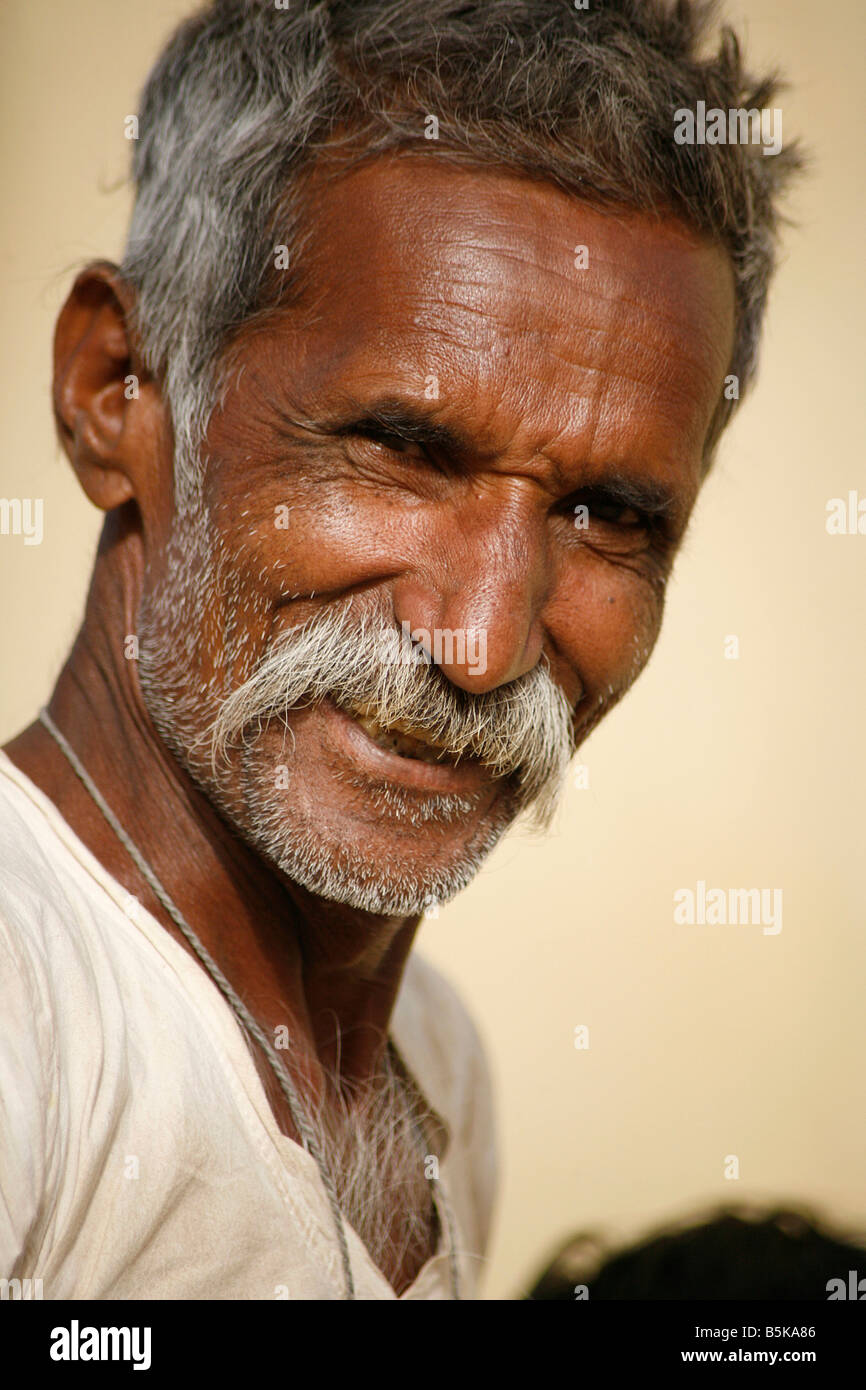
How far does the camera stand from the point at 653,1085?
268 centimetres

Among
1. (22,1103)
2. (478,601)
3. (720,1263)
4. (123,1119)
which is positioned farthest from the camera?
(720,1263)

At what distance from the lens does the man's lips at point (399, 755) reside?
1.11 meters

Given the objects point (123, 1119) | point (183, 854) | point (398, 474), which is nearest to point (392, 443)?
point (398, 474)

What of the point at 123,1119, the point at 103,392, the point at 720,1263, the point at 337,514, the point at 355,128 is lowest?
the point at 720,1263

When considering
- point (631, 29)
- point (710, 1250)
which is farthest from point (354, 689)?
point (710, 1250)

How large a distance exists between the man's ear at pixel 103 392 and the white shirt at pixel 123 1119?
0.98 feet

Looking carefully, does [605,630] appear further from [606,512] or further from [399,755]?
[399,755]

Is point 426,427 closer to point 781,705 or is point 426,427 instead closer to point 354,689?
point 354,689

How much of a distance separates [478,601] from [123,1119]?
47 cm

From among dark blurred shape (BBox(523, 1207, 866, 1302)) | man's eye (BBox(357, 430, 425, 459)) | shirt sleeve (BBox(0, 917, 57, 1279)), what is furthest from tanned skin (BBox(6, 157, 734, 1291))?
dark blurred shape (BBox(523, 1207, 866, 1302))

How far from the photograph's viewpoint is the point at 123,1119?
93 centimetres

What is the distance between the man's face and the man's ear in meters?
0.10

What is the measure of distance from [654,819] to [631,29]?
1.72 m

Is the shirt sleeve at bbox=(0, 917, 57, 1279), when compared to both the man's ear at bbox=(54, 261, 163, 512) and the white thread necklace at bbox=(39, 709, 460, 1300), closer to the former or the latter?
the white thread necklace at bbox=(39, 709, 460, 1300)
